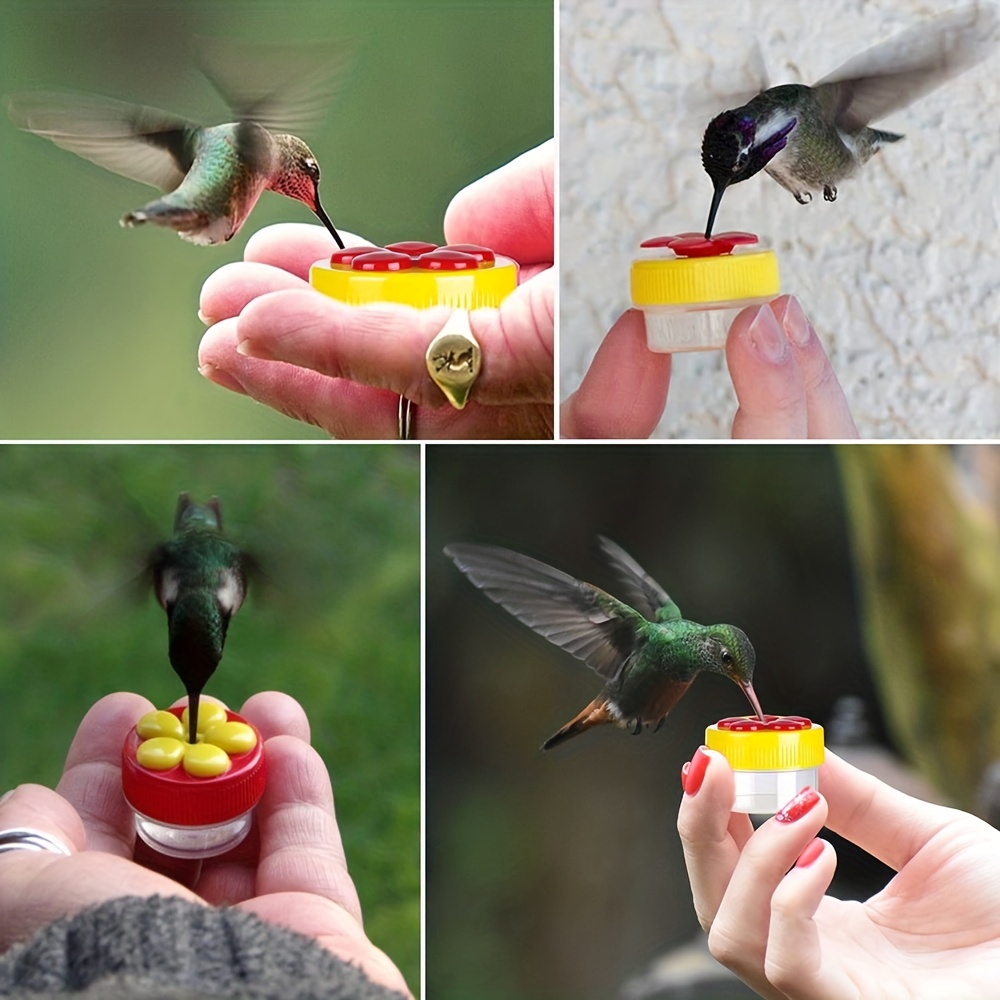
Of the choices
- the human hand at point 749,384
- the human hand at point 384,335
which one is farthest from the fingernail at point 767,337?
the human hand at point 384,335

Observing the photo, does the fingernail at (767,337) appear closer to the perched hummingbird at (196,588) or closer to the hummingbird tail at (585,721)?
the hummingbird tail at (585,721)

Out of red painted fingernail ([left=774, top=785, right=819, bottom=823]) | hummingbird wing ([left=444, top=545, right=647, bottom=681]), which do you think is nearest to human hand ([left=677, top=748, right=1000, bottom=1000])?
red painted fingernail ([left=774, top=785, right=819, bottom=823])

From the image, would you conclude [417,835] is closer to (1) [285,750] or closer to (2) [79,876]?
(1) [285,750]

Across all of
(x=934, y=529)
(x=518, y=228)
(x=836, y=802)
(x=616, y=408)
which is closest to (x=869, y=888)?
(x=836, y=802)

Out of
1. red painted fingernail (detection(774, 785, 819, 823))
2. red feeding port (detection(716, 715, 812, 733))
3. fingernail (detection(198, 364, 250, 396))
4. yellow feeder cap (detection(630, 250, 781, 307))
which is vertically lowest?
red painted fingernail (detection(774, 785, 819, 823))

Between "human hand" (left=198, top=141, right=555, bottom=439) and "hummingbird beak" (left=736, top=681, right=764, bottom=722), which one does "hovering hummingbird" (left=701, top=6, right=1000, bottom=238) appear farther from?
"hummingbird beak" (left=736, top=681, right=764, bottom=722)

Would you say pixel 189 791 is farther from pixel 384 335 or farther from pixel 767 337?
pixel 767 337
